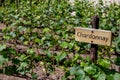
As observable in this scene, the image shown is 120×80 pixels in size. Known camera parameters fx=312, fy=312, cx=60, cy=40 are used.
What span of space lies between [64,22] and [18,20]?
886mm

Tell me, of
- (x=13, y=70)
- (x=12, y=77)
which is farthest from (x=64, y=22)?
(x=13, y=70)

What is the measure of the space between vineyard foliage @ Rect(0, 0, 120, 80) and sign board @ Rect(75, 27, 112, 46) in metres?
0.20

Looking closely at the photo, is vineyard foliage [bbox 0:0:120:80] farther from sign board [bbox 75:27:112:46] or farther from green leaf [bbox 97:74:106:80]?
sign board [bbox 75:27:112:46]

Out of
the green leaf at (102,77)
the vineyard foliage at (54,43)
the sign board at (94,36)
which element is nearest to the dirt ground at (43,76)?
the vineyard foliage at (54,43)

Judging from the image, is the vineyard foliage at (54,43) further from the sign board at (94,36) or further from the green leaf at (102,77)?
the sign board at (94,36)

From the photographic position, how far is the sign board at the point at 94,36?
307cm

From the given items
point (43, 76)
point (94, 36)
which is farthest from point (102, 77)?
point (43, 76)

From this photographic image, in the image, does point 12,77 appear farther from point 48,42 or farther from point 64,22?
point 64,22

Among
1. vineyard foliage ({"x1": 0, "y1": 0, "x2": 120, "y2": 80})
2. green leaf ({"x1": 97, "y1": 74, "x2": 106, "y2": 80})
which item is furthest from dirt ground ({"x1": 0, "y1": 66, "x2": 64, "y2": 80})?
green leaf ({"x1": 97, "y1": 74, "x2": 106, "y2": 80})

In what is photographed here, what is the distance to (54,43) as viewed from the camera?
4348mm

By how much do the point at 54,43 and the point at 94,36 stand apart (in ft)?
4.19

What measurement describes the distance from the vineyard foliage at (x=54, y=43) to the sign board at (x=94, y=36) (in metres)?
0.20

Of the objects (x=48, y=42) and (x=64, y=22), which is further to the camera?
(x=64, y=22)

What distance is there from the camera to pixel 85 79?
3.02 meters
